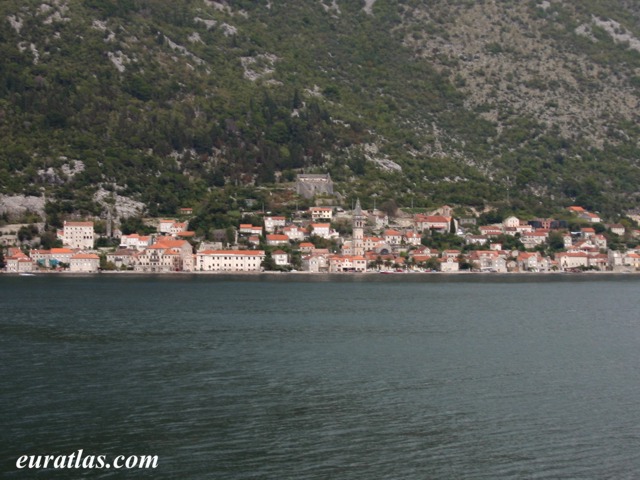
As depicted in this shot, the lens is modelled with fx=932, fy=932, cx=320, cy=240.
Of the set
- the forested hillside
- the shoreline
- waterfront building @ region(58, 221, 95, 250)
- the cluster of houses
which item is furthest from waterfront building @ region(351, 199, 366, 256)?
waterfront building @ region(58, 221, 95, 250)

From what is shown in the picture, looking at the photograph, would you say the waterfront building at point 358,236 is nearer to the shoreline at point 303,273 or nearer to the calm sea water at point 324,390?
the shoreline at point 303,273

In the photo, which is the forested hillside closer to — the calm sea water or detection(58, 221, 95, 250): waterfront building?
detection(58, 221, 95, 250): waterfront building

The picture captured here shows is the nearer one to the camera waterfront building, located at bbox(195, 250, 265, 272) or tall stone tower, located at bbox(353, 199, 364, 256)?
waterfront building, located at bbox(195, 250, 265, 272)

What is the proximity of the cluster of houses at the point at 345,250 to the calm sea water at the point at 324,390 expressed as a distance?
118 feet

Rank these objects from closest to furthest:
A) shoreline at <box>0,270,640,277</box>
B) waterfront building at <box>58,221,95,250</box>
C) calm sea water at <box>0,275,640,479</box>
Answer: calm sea water at <box>0,275,640,479</box>, shoreline at <box>0,270,640,277</box>, waterfront building at <box>58,221,95,250</box>

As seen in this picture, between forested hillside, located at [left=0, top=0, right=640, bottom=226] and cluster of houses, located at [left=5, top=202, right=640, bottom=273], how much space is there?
5.50 m

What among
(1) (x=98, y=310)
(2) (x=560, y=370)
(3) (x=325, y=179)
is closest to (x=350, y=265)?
(3) (x=325, y=179)

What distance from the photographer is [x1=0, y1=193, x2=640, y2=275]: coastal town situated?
3563 inches

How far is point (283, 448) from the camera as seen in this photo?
22203 millimetres

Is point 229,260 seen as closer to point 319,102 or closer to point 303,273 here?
point 303,273

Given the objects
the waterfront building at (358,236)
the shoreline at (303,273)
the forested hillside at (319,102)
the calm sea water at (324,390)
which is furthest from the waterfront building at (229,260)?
the calm sea water at (324,390)

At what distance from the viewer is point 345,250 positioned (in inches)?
3848

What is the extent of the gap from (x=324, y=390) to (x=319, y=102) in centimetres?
11160

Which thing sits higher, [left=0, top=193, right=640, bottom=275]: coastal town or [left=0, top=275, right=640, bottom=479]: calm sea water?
[left=0, top=193, right=640, bottom=275]: coastal town
